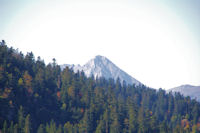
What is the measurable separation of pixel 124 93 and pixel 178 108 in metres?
40.2

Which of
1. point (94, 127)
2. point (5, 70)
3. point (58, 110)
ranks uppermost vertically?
point (5, 70)

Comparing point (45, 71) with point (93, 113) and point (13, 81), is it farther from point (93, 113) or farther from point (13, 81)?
point (93, 113)

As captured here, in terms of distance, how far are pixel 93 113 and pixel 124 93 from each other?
9629cm

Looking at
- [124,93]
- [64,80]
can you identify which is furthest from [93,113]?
[124,93]

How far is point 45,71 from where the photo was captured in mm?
122750

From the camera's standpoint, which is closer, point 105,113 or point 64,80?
point 105,113

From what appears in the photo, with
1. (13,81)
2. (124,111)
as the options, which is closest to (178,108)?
(124,111)

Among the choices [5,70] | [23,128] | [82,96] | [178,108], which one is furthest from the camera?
[178,108]

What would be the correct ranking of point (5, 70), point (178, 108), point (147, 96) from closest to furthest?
point (5, 70) < point (178, 108) < point (147, 96)

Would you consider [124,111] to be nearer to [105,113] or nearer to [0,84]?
[105,113]

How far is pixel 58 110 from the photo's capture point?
106875 mm

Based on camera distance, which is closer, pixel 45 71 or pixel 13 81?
pixel 13 81

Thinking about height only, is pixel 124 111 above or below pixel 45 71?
below

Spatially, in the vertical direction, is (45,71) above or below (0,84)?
above
